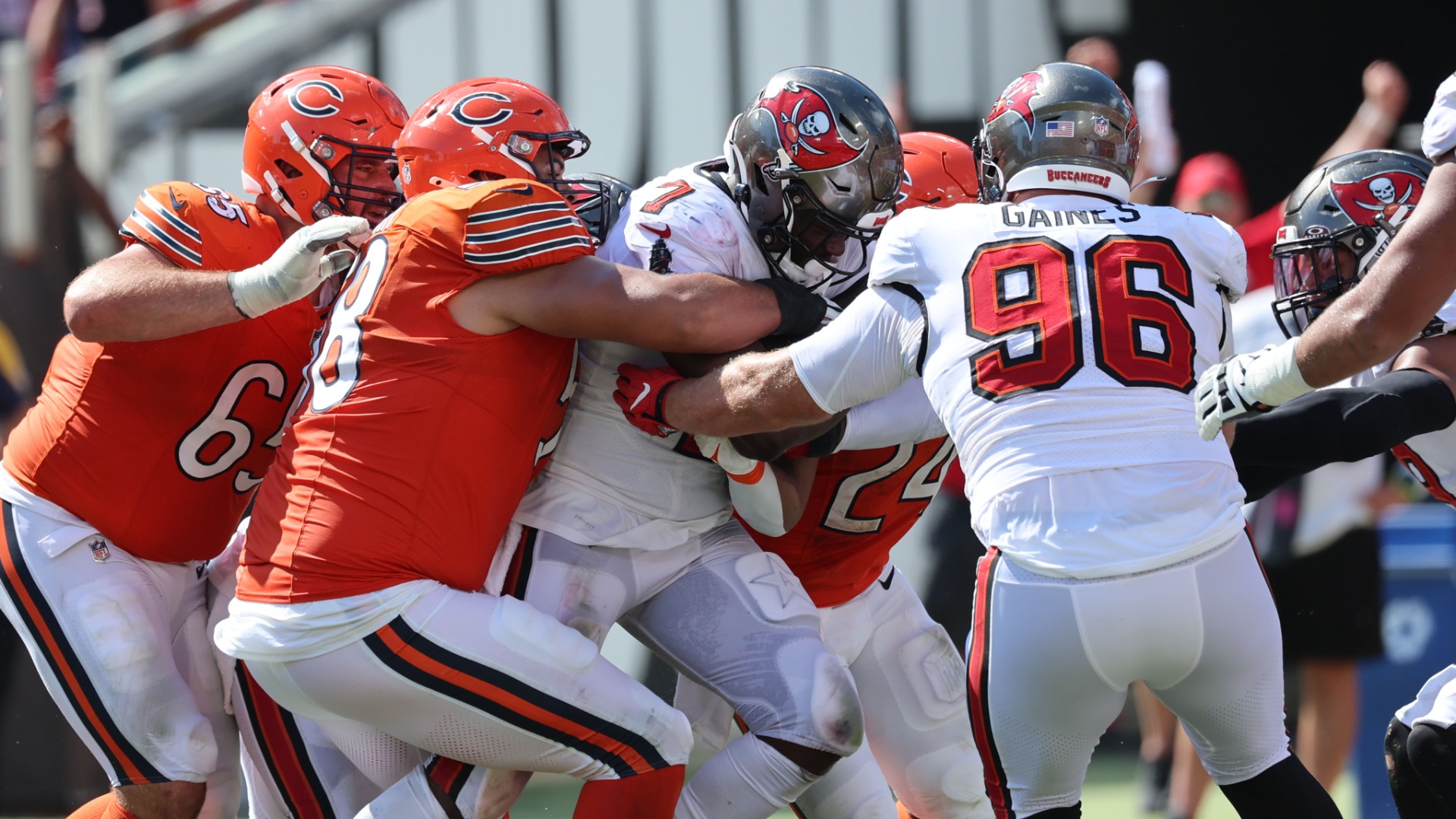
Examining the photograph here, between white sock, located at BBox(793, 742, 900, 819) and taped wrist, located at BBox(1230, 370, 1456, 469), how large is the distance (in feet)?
3.58

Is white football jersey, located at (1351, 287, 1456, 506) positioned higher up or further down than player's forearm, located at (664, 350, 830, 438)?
further down

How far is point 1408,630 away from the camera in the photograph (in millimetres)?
5621

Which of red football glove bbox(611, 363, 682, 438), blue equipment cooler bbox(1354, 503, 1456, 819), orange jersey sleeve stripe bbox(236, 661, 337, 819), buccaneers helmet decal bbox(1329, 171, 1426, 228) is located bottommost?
blue equipment cooler bbox(1354, 503, 1456, 819)

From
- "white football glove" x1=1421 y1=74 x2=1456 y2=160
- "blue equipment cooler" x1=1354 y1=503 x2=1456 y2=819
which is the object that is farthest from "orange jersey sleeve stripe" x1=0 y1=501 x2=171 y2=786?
"blue equipment cooler" x1=1354 y1=503 x2=1456 y2=819

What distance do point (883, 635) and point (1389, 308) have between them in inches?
58.1

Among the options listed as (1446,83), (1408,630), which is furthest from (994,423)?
(1408,630)

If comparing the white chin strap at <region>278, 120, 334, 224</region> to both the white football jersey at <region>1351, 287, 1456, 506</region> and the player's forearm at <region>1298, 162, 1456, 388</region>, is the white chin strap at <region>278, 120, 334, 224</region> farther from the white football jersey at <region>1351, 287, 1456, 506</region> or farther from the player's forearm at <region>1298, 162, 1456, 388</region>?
the white football jersey at <region>1351, 287, 1456, 506</region>

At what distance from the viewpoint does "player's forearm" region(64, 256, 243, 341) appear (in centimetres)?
306

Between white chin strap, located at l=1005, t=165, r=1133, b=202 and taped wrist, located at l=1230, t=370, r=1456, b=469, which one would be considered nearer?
white chin strap, located at l=1005, t=165, r=1133, b=202

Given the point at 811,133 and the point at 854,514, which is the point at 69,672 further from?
the point at 811,133

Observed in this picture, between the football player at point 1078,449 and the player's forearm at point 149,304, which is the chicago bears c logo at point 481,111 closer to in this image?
the player's forearm at point 149,304

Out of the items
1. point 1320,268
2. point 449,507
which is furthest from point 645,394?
point 1320,268

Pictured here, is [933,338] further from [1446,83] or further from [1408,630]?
[1408,630]

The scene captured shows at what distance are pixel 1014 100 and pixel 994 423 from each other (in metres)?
0.65
